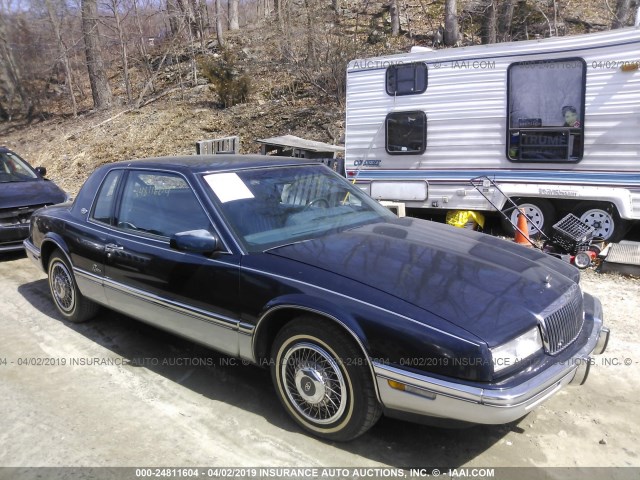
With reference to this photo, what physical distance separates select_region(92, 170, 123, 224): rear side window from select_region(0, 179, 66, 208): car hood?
11.2ft

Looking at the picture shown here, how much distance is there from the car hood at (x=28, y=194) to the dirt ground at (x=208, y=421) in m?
3.35

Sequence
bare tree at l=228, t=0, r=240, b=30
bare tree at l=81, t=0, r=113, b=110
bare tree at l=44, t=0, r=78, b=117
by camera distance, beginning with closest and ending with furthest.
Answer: bare tree at l=81, t=0, r=113, b=110 → bare tree at l=44, t=0, r=78, b=117 → bare tree at l=228, t=0, r=240, b=30

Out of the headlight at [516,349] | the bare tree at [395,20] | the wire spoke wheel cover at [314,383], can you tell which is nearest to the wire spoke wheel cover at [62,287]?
the wire spoke wheel cover at [314,383]

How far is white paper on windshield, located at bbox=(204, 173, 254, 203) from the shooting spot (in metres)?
3.84

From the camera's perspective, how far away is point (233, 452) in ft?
10.5

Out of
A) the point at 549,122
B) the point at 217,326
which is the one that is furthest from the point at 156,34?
the point at 217,326

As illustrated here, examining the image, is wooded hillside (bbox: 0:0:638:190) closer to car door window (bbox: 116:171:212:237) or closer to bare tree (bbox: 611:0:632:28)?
bare tree (bbox: 611:0:632:28)

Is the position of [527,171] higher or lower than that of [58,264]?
higher

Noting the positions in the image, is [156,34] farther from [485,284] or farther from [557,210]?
[485,284]

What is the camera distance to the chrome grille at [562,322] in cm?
300

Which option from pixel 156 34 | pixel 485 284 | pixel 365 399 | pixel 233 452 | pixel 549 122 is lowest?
pixel 233 452

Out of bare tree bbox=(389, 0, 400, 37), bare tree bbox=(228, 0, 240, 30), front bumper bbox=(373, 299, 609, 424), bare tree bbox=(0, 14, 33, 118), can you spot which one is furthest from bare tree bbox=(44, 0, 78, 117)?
front bumper bbox=(373, 299, 609, 424)

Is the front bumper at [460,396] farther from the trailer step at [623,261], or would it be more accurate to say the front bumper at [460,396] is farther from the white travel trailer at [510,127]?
the white travel trailer at [510,127]

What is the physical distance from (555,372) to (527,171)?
5.58 m
